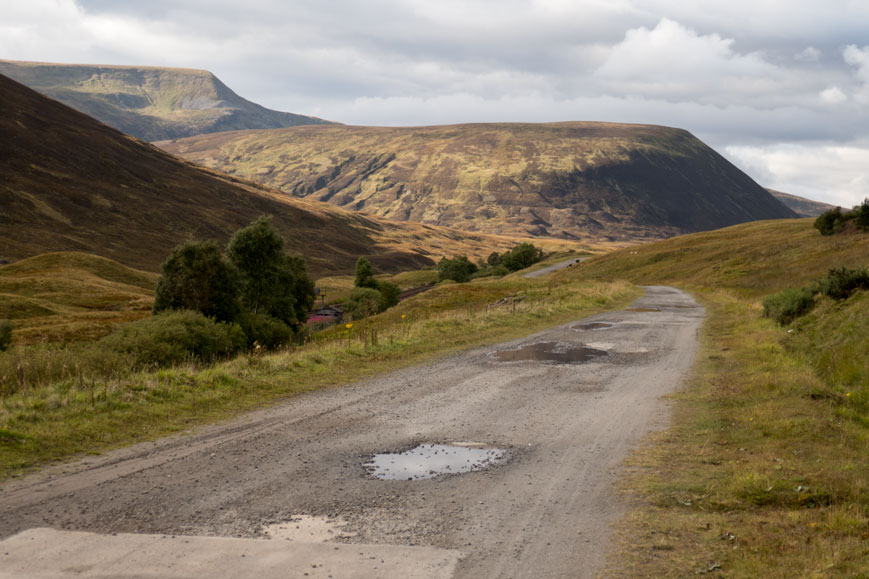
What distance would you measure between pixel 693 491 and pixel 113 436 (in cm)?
861

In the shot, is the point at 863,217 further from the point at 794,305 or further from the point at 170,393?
the point at 170,393

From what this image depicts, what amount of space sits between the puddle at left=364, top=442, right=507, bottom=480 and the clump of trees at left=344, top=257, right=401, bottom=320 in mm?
70772

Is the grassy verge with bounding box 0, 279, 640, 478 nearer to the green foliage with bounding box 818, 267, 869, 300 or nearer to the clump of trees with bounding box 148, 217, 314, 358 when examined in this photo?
the green foliage with bounding box 818, 267, 869, 300

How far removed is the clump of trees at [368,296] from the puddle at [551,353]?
59.0m

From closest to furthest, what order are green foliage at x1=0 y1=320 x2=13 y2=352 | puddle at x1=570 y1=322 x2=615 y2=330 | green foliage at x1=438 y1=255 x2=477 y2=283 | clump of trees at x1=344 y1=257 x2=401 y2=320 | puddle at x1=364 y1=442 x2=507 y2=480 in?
puddle at x1=364 y1=442 x2=507 y2=480
puddle at x1=570 y1=322 x2=615 y2=330
green foliage at x1=0 y1=320 x2=13 y2=352
clump of trees at x1=344 y1=257 x2=401 y2=320
green foliage at x1=438 y1=255 x2=477 y2=283

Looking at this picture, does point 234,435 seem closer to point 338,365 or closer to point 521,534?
point 521,534

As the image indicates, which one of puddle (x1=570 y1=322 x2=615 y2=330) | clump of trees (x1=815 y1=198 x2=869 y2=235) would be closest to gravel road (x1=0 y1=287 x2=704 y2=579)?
puddle (x1=570 y1=322 x2=615 y2=330)

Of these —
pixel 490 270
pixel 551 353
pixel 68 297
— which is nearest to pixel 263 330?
pixel 551 353

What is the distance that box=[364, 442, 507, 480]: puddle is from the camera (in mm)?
8820

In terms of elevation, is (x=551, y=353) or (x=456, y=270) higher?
(x=551, y=353)

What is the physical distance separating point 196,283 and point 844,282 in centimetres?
3949

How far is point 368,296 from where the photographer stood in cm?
9425

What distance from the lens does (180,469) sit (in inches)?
339

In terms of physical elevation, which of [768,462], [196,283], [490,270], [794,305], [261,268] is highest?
[794,305]
